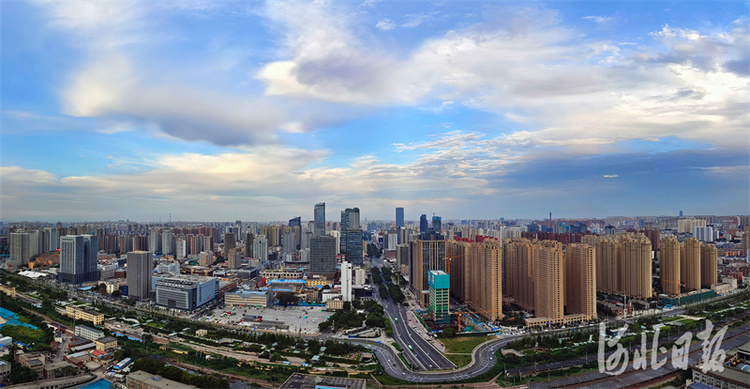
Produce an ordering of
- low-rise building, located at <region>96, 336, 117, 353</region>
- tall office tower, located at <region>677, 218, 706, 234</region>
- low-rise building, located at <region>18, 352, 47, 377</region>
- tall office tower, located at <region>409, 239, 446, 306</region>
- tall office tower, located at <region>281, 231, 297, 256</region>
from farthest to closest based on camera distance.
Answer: tall office tower, located at <region>677, 218, 706, 234</region> < tall office tower, located at <region>281, 231, 297, 256</region> < tall office tower, located at <region>409, 239, 446, 306</region> < low-rise building, located at <region>96, 336, 117, 353</region> < low-rise building, located at <region>18, 352, 47, 377</region>

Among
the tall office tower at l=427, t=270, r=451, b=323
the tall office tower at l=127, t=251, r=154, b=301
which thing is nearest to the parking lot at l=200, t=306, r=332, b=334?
the tall office tower at l=427, t=270, r=451, b=323

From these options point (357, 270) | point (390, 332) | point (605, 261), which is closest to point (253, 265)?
point (357, 270)

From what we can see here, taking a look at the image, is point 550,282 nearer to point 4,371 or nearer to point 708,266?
point 708,266

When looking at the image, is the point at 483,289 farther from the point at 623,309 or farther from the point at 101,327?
the point at 101,327

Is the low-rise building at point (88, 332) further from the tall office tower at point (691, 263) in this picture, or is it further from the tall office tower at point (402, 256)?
the tall office tower at point (691, 263)

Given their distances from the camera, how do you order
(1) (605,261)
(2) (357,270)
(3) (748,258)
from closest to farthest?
(1) (605,261)
(2) (357,270)
(3) (748,258)

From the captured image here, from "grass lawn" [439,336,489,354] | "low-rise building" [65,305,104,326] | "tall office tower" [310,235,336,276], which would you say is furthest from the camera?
"tall office tower" [310,235,336,276]

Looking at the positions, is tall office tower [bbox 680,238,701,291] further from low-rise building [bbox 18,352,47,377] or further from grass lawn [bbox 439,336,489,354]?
low-rise building [bbox 18,352,47,377]
